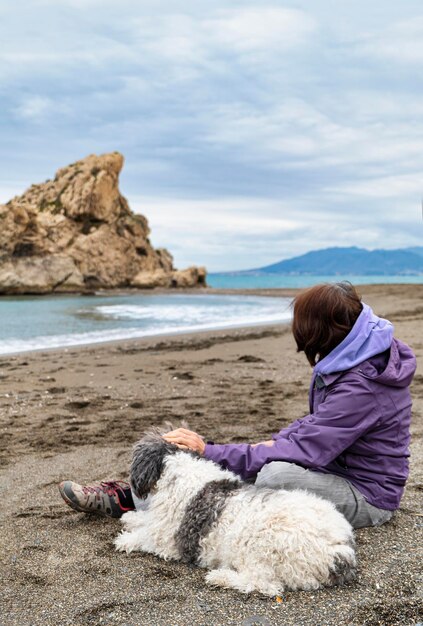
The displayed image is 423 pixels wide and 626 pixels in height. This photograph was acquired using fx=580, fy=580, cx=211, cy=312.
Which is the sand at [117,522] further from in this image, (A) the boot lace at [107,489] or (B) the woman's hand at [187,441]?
(B) the woman's hand at [187,441]

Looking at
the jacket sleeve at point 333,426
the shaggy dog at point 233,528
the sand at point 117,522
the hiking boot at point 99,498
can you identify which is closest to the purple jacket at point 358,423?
the jacket sleeve at point 333,426

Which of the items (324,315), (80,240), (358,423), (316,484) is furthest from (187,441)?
(80,240)

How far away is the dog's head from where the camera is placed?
11.7 feet

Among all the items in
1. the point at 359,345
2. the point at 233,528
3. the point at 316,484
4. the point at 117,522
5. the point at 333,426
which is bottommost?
the point at 117,522

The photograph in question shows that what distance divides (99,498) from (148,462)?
0.79m

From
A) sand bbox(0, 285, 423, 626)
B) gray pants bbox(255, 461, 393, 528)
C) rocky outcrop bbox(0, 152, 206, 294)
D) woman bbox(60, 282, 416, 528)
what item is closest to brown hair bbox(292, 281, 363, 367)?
woman bbox(60, 282, 416, 528)

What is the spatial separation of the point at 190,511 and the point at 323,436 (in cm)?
89

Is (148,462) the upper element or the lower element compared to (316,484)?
upper

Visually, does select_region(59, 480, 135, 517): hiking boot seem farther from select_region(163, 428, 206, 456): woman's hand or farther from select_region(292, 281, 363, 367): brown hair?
select_region(292, 281, 363, 367): brown hair

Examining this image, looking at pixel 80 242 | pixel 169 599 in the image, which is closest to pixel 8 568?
pixel 169 599

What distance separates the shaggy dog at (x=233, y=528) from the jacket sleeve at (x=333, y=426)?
0.22 meters

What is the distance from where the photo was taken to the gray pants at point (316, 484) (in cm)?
353

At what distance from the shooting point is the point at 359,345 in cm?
335

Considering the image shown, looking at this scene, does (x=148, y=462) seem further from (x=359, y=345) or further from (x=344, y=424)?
(x=359, y=345)
